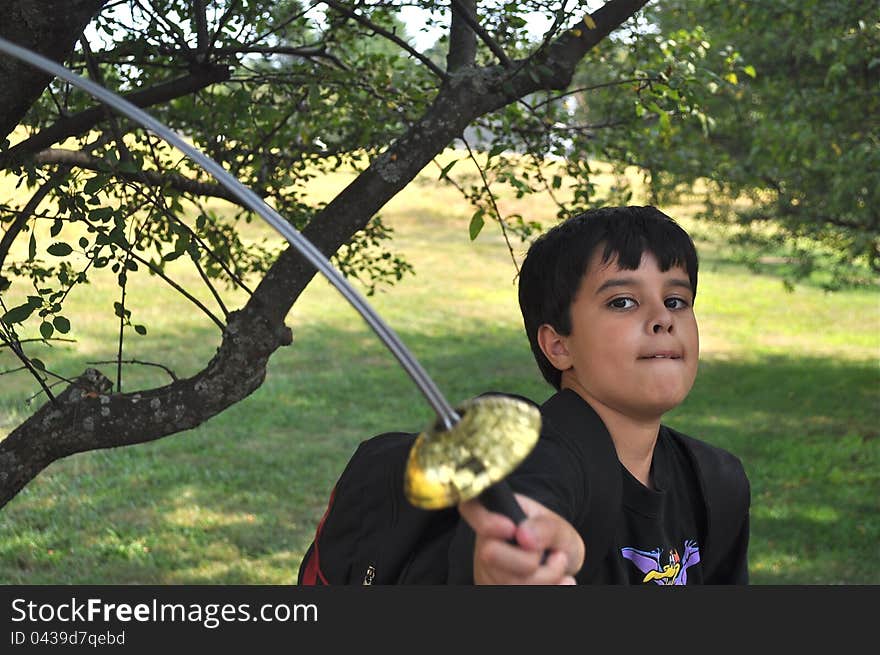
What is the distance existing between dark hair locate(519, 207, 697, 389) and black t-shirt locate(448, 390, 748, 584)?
0.56 ft

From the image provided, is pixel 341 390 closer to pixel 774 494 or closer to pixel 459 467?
pixel 774 494

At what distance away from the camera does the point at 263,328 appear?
8.79 ft

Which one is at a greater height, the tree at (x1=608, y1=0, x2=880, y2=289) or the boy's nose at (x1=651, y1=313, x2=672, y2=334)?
the tree at (x1=608, y1=0, x2=880, y2=289)

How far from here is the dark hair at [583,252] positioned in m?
1.98

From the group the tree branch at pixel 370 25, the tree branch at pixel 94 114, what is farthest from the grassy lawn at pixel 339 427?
the tree branch at pixel 94 114

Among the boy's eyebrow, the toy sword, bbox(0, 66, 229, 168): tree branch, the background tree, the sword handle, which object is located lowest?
the sword handle

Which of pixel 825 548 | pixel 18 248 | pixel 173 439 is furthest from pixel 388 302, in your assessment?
pixel 825 548

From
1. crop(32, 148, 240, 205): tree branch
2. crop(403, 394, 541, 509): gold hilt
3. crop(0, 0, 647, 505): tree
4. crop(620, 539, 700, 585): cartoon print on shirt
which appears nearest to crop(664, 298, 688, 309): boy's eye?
crop(620, 539, 700, 585): cartoon print on shirt

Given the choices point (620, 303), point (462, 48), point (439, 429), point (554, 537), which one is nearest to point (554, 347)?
point (620, 303)

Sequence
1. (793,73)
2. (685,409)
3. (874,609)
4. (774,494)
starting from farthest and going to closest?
(685,409)
(793,73)
(774,494)
(874,609)

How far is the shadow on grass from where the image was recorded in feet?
19.6

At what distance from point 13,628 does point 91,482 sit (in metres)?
5.27

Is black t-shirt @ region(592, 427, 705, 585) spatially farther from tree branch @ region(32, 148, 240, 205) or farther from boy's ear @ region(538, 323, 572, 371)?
tree branch @ region(32, 148, 240, 205)

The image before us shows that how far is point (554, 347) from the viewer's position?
2.04m
